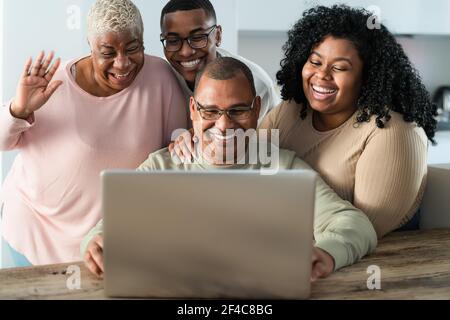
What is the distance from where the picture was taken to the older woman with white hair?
1.70 meters

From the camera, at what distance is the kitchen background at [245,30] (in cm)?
253

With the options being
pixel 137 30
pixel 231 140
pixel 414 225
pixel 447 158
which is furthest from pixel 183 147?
pixel 447 158

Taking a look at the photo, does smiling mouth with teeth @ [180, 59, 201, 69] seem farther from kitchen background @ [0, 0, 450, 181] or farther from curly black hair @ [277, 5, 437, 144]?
kitchen background @ [0, 0, 450, 181]

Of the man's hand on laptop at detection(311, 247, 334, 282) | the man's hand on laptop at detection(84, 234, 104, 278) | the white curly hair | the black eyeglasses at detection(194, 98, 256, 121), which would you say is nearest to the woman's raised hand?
the white curly hair

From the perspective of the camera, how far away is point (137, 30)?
1.71 metres

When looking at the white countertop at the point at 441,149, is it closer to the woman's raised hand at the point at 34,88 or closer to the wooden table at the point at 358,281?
the wooden table at the point at 358,281

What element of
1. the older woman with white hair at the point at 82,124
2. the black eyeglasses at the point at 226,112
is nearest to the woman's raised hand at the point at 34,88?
the older woman with white hair at the point at 82,124

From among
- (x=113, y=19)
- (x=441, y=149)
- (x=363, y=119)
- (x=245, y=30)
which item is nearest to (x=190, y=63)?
(x=113, y=19)

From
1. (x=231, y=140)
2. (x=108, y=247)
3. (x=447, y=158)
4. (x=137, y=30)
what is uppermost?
(x=137, y=30)

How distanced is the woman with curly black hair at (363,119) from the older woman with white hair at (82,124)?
39 centimetres

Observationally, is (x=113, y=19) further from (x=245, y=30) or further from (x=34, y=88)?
(x=245, y=30)

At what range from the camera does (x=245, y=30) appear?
3945mm
